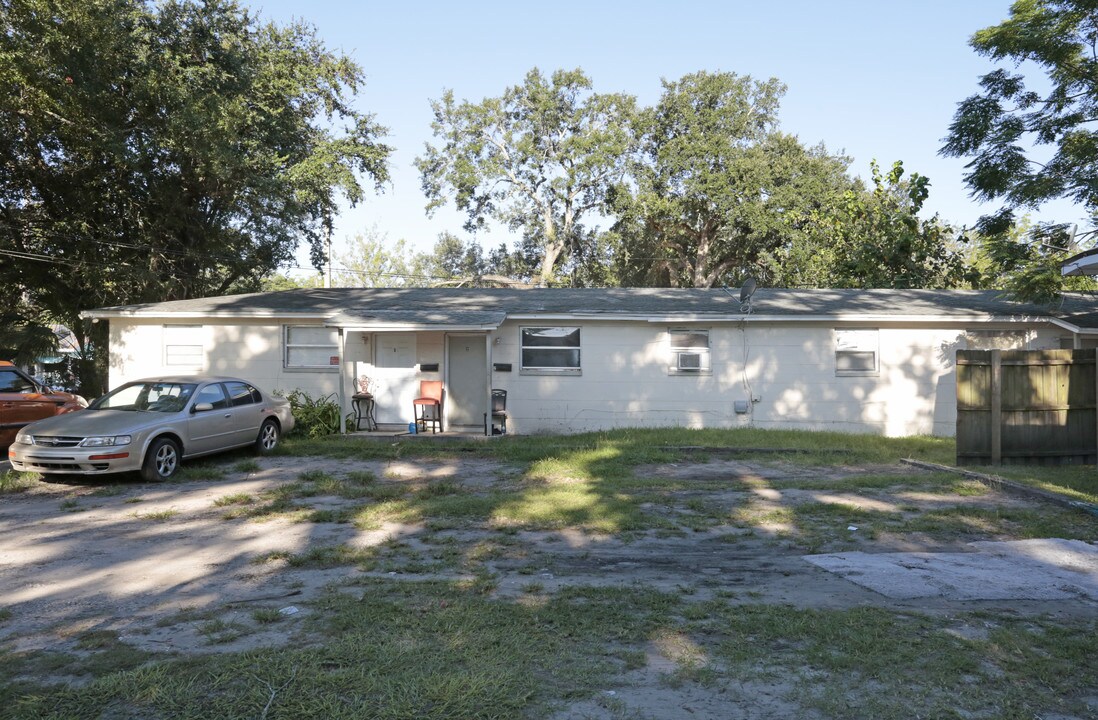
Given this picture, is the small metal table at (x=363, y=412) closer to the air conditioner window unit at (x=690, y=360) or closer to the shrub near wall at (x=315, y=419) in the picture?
the shrub near wall at (x=315, y=419)

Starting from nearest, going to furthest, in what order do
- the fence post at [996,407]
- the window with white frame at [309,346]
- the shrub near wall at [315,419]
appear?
1. the fence post at [996,407]
2. the shrub near wall at [315,419]
3. the window with white frame at [309,346]

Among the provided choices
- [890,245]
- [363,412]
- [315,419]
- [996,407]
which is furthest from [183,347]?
[890,245]

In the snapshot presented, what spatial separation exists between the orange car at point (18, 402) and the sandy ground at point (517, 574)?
5413mm

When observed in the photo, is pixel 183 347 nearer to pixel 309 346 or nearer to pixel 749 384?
pixel 309 346

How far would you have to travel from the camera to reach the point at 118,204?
875 inches

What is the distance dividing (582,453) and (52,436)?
25.5ft

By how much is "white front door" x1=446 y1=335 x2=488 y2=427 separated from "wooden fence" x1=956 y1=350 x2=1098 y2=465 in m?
9.44

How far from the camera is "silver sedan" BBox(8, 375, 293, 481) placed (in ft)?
34.0

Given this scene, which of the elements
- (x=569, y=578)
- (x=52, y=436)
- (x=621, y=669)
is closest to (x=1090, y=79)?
(x=569, y=578)

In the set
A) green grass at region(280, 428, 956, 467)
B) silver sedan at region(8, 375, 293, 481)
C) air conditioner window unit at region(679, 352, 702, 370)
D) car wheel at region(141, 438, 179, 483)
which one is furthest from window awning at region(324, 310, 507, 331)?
Answer: car wheel at region(141, 438, 179, 483)

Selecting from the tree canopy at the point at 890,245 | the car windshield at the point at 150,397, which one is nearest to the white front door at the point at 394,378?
the car windshield at the point at 150,397

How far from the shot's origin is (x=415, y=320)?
1611cm

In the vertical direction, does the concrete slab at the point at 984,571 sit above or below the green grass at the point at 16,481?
above

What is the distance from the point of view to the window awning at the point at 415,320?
1565 cm
